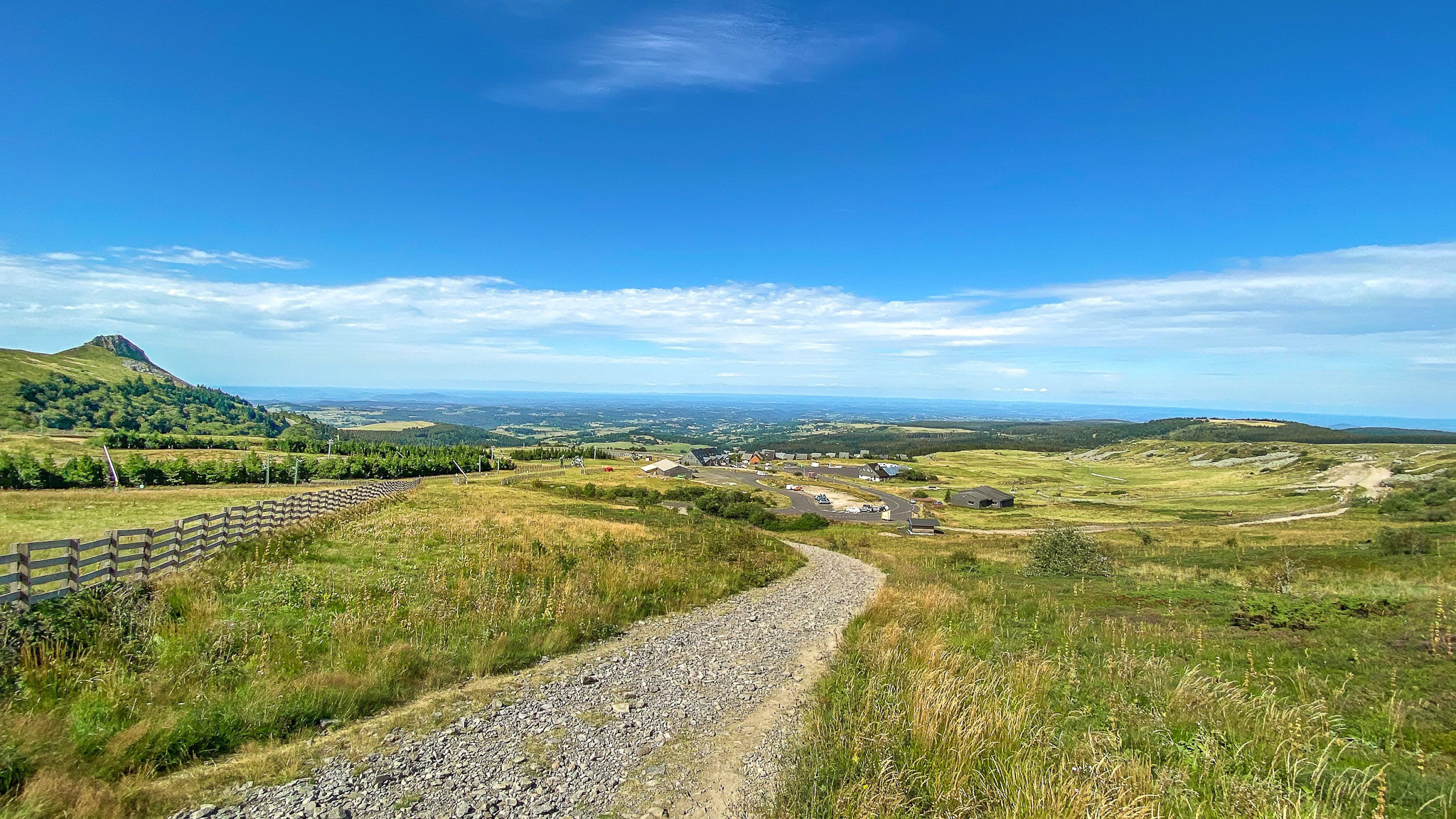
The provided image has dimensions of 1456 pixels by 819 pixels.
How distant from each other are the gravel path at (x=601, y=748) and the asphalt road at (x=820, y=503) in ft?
187

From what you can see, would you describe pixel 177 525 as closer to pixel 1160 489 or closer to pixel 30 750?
pixel 30 750

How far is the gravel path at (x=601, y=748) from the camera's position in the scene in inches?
245

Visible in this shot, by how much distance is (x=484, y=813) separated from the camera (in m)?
6.07

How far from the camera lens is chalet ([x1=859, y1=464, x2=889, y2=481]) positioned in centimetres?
14038

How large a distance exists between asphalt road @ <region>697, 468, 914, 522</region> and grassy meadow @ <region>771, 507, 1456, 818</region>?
180ft

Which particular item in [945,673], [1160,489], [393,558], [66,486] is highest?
[945,673]

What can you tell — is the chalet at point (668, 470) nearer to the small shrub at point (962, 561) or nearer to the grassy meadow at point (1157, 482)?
the grassy meadow at point (1157, 482)

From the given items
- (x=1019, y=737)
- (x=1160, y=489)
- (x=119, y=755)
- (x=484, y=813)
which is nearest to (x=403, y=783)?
(x=484, y=813)

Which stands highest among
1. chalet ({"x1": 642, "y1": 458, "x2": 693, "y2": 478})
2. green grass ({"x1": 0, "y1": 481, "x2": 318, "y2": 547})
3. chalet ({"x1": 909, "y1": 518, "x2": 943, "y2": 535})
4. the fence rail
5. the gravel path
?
the gravel path

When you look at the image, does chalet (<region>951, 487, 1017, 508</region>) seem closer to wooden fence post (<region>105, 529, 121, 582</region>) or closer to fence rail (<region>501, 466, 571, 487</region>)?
fence rail (<region>501, 466, 571, 487</region>)

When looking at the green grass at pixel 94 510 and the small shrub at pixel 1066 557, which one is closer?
the green grass at pixel 94 510

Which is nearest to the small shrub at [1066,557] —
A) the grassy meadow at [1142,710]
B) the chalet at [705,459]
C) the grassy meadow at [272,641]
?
the grassy meadow at [1142,710]

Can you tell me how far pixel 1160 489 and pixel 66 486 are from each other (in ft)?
504

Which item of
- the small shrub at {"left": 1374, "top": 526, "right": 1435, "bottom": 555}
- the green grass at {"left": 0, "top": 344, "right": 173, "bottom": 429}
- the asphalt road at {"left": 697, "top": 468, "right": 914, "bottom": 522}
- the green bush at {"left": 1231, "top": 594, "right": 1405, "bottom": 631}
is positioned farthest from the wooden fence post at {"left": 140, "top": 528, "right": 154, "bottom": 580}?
the green grass at {"left": 0, "top": 344, "right": 173, "bottom": 429}
